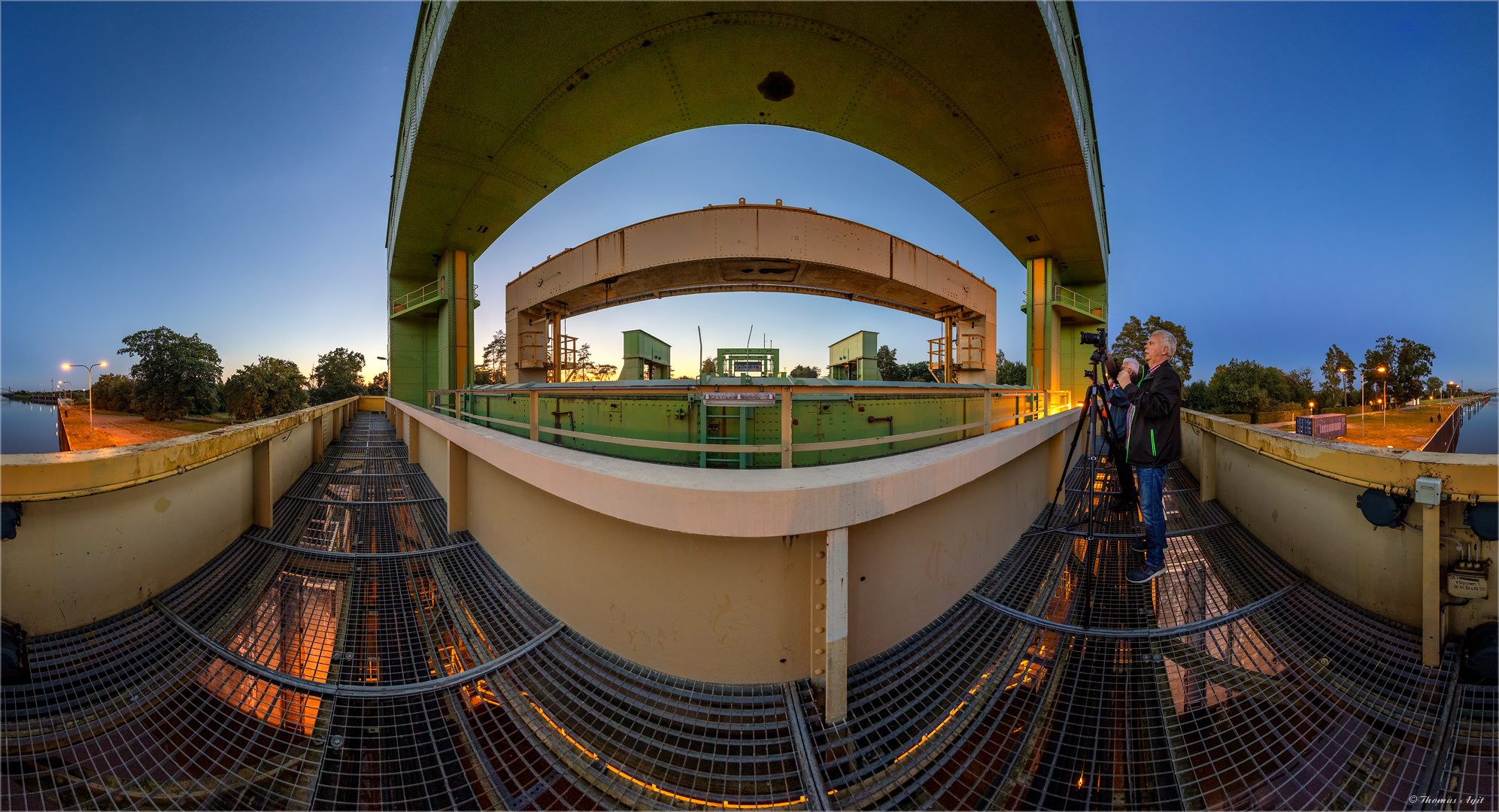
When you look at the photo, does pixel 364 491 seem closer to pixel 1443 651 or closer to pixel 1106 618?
pixel 1106 618

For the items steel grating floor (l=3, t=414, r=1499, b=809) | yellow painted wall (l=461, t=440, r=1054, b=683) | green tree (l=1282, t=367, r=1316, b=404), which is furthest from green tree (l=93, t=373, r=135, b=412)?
green tree (l=1282, t=367, r=1316, b=404)

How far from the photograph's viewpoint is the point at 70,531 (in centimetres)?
311

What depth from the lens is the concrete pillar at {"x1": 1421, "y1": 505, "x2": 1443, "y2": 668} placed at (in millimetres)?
2822

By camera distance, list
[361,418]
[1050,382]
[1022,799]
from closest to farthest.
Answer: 1. [1022,799]
2. [1050,382]
3. [361,418]

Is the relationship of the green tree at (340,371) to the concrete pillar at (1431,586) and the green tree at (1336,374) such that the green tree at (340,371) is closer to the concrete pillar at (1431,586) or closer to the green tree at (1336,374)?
the concrete pillar at (1431,586)

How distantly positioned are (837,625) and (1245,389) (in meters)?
36.2

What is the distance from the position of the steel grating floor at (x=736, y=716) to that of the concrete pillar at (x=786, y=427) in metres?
1.47

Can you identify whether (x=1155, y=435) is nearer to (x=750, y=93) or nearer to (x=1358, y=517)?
(x=1358, y=517)

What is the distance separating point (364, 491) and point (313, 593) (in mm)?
4301

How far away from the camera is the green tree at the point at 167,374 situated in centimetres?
2859

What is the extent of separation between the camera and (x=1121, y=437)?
13.1 ft

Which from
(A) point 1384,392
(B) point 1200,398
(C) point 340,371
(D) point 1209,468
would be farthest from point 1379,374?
(C) point 340,371

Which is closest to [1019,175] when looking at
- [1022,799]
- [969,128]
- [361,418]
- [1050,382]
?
[969,128]

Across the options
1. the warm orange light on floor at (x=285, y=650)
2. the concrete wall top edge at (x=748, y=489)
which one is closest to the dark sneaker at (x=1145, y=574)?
the concrete wall top edge at (x=748, y=489)
